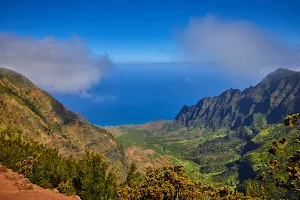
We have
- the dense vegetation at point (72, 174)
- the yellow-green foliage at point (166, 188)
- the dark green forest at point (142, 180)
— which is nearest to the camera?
the dark green forest at point (142, 180)

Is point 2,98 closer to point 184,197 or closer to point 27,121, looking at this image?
point 27,121

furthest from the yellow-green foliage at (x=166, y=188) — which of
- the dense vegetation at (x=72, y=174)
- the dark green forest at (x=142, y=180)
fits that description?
the dense vegetation at (x=72, y=174)

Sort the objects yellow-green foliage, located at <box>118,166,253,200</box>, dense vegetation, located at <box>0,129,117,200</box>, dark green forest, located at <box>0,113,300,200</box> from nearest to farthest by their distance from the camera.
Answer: dark green forest, located at <box>0,113,300,200</box>, yellow-green foliage, located at <box>118,166,253,200</box>, dense vegetation, located at <box>0,129,117,200</box>

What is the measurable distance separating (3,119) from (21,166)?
109926 millimetres

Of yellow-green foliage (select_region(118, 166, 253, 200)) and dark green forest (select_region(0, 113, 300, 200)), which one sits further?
yellow-green foliage (select_region(118, 166, 253, 200))

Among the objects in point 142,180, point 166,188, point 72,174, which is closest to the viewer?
point 166,188

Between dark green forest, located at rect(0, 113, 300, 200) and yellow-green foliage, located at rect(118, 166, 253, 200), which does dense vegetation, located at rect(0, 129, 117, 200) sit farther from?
yellow-green foliage, located at rect(118, 166, 253, 200)

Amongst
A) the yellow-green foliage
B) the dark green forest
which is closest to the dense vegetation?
the dark green forest

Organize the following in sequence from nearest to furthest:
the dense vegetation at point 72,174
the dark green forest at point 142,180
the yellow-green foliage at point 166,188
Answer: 1. the dark green forest at point 142,180
2. the yellow-green foliage at point 166,188
3. the dense vegetation at point 72,174

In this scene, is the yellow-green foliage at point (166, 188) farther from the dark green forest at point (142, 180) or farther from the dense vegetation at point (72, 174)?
the dense vegetation at point (72, 174)

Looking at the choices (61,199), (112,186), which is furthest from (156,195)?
(112,186)

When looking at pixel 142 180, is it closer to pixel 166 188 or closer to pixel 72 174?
pixel 72 174

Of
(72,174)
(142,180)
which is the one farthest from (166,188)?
(72,174)

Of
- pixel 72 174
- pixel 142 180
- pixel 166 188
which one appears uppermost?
pixel 72 174
